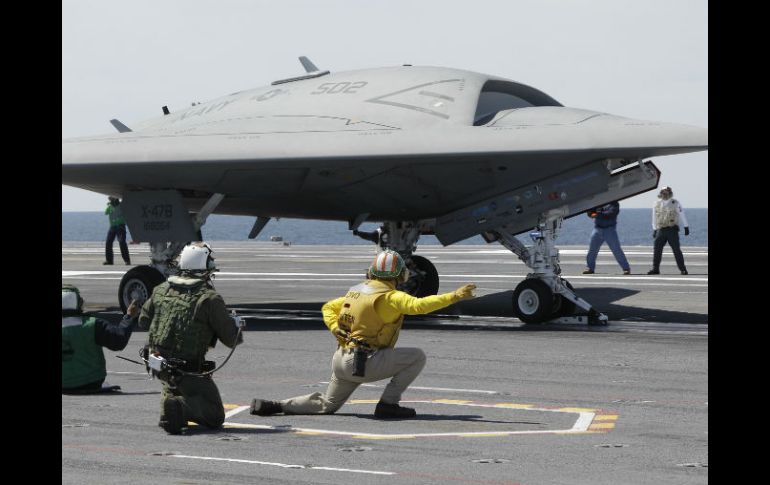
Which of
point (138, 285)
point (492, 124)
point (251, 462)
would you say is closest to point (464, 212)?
point (492, 124)

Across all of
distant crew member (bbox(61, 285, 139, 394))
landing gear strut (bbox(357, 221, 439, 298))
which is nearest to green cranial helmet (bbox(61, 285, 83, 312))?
distant crew member (bbox(61, 285, 139, 394))

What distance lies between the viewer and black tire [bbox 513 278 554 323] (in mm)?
17438

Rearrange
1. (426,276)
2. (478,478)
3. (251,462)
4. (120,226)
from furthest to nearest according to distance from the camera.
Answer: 1. (120,226)
2. (426,276)
3. (251,462)
4. (478,478)

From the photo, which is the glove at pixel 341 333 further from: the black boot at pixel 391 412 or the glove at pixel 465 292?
the glove at pixel 465 292

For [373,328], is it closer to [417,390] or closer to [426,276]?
[417,390]

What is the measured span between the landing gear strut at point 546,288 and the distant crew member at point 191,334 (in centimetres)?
849

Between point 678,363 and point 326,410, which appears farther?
point 678,363

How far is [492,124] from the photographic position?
17.5 m

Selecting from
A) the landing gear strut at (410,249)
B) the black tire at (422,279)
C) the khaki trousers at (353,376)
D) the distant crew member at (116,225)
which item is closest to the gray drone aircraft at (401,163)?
the landing gear strut at (410,249)

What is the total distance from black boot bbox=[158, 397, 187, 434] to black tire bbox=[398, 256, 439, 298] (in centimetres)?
1199

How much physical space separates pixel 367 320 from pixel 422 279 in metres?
11.3

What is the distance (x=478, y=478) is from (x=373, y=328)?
2.83 meters

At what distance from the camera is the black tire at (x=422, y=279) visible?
21234 mm
